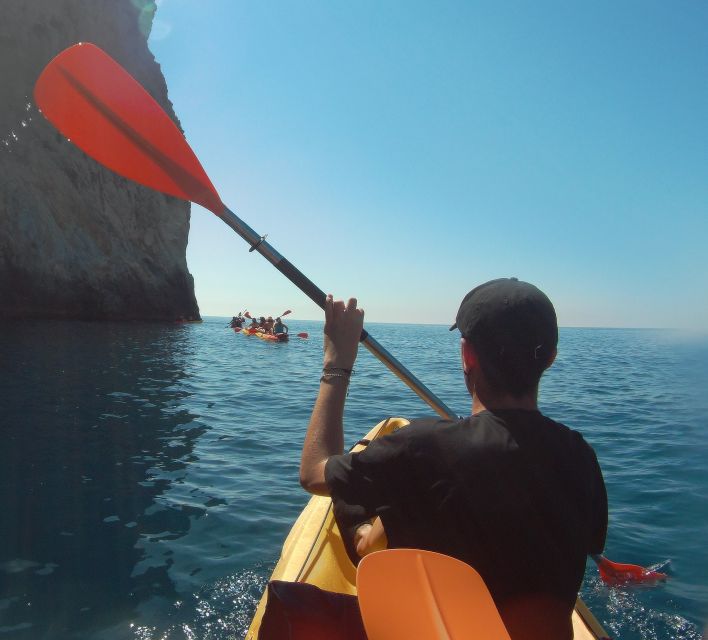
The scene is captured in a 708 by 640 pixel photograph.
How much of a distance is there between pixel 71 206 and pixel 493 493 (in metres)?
27.7

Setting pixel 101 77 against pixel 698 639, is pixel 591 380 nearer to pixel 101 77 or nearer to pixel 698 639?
pixel 698 639

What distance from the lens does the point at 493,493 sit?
131cm

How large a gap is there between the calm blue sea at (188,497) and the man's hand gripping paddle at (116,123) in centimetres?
210

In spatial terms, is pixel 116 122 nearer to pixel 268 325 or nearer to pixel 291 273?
pixel 291 273

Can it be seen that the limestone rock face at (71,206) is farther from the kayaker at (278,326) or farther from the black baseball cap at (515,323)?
the black baseball cap at (515,323)

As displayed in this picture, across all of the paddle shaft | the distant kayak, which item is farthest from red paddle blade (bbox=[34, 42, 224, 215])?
the distant kayak

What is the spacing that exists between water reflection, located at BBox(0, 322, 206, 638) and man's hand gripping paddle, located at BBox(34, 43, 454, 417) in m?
2.36

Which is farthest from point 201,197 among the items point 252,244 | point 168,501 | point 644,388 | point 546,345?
point 644,388

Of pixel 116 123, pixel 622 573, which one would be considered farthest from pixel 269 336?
pixel 116 123

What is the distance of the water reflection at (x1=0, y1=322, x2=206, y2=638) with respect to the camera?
3209 millimetres

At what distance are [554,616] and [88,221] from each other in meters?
28.4

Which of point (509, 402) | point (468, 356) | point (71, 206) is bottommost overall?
point (509, 402)

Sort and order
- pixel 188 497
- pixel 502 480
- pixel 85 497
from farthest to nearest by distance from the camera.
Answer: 1. pixel 188 497
2. pixel 85 497
3. pixel 502 480

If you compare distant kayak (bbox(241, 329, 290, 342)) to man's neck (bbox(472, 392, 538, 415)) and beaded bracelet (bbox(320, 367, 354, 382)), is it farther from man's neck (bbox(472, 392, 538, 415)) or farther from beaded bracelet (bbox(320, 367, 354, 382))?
man's neck (bbox(472, 392, 538, 415))
